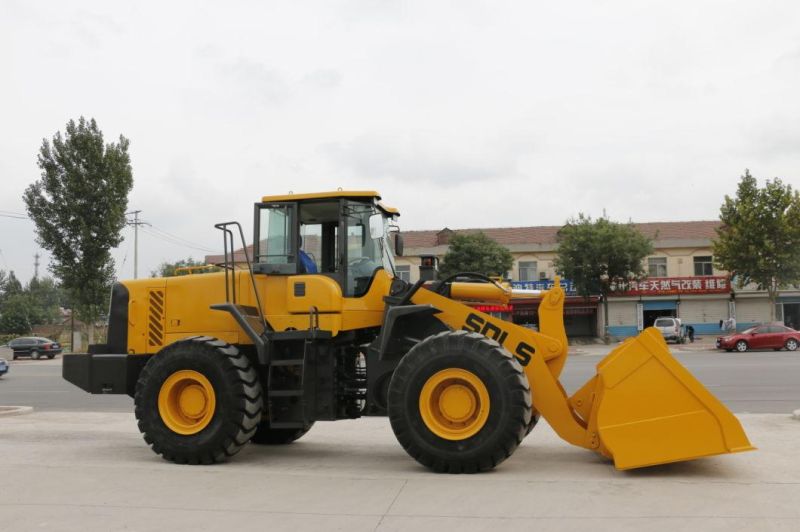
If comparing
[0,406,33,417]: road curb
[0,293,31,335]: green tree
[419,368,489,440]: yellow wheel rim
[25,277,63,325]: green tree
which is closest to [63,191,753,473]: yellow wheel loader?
[419,368,489,440]: yellow wheel rim

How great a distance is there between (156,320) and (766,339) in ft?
108

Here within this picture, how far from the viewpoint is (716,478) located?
6879 millimetres

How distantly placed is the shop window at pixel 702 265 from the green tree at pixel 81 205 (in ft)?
124

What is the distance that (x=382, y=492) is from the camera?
6.61 m

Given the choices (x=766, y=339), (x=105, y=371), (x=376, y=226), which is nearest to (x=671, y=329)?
(x=766, y=339)

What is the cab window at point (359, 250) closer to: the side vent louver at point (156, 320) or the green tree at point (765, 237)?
the side vent louver at point (156, 320)

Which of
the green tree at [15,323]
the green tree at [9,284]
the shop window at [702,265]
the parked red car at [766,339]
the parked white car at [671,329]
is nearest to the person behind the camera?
the parked red car at [766,339]

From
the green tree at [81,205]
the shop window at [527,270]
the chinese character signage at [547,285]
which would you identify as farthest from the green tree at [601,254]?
the green tree at [81,205]

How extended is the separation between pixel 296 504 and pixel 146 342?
389 centimetres

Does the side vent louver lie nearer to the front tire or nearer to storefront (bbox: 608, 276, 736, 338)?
the front tire

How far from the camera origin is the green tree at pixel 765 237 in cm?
4156

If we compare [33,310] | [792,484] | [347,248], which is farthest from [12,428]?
[33,310]

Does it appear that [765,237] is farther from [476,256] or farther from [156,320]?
[156,320]

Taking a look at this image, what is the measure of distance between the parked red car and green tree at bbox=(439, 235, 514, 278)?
17.0 metres
